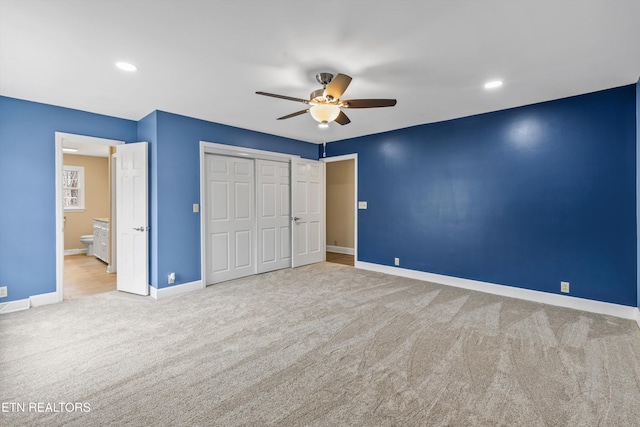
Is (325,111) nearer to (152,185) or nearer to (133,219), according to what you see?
(152,185)

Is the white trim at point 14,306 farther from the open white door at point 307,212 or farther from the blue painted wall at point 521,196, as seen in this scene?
the blue painted wall at point 521,196

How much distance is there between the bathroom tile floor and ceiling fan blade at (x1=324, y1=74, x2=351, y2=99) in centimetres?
409

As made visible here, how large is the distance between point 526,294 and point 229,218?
14.1 ft

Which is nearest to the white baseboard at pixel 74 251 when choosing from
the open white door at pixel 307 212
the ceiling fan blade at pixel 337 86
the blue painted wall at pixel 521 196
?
the open white door at pixel 307 212

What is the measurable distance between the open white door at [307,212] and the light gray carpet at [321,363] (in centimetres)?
215

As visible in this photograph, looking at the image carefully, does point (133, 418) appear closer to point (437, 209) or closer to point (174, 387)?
point (174, 387)

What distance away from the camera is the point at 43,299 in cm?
362

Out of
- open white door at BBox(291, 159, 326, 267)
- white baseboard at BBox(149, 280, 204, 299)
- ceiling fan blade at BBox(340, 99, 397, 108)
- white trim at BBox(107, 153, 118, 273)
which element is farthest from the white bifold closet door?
ceiling fan blade at BBox(340, 99, 397, 108)

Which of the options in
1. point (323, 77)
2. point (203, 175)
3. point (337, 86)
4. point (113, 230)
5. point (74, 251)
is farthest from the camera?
point (74, 251)

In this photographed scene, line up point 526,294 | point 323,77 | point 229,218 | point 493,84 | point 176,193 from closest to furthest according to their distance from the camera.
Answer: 1. point 323,77
2. point 493,84
3. point 526,294
4. point 176,193
5. point 229,218

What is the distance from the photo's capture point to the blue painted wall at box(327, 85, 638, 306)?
10.7 feet

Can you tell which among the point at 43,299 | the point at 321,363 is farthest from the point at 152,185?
the point at 321,363

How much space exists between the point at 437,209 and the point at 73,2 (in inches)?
178

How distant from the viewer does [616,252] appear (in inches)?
128
